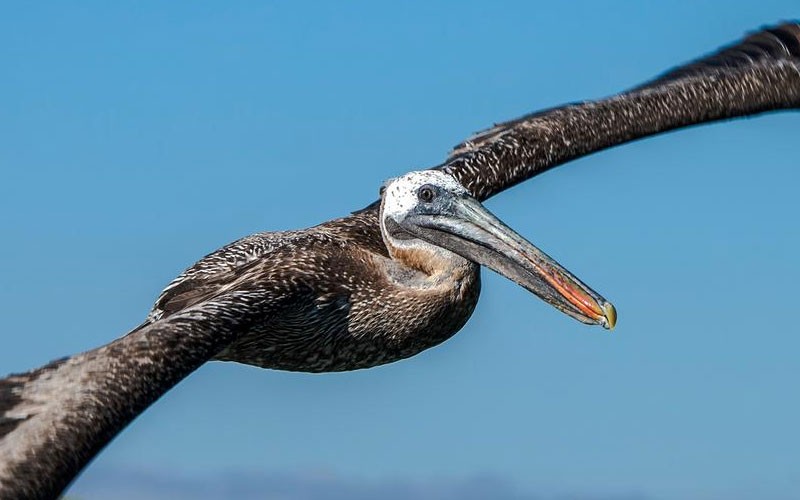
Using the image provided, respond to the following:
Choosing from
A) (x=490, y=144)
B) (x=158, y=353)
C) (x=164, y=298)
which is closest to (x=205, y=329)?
(x=158, y=353)

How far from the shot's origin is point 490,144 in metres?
17.9

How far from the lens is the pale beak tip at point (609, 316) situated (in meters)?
14.3

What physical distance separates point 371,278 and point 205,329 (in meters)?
2.55

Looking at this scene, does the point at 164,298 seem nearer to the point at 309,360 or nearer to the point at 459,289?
the point at 309,360

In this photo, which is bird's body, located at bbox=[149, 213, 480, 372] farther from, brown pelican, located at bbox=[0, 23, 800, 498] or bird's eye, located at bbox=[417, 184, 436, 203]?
bird's eye, located at bbox=[417, 184, 436, 203]

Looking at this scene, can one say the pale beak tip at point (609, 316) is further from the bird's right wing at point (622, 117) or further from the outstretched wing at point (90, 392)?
the bird's right wing at point (622, 117)

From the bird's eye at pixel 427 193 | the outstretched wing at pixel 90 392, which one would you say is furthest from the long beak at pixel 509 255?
the outstretched wing at pixel 90 392

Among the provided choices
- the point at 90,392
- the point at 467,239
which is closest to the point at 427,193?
the point at 467,239

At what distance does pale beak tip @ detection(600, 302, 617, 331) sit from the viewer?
1432cm

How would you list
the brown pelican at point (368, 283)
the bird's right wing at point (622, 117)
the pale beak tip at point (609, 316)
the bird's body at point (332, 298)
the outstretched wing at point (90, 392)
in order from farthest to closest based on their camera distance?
1. the bird's right wing at point (622, 117)
2. the bird's body at point (332, 298)
3. the pale beak tip at point (609, 316)
4. the brown pelican at point (368, 283)
5. the outstretched wing at point (90, 392)

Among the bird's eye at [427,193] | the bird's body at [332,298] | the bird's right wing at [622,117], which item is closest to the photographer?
the bird's body at [332,298]

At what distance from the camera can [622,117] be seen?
18062 millimetres

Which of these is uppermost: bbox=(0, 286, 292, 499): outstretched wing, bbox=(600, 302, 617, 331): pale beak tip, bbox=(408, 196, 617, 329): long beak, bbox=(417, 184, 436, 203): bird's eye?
bbox=(417, 184, 436, 203): bird's eye

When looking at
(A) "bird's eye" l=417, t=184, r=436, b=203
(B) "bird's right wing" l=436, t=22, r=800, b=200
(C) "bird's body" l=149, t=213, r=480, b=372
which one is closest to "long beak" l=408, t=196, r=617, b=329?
(A) "bird's eye" l=417, t=184, r=436, b=203
